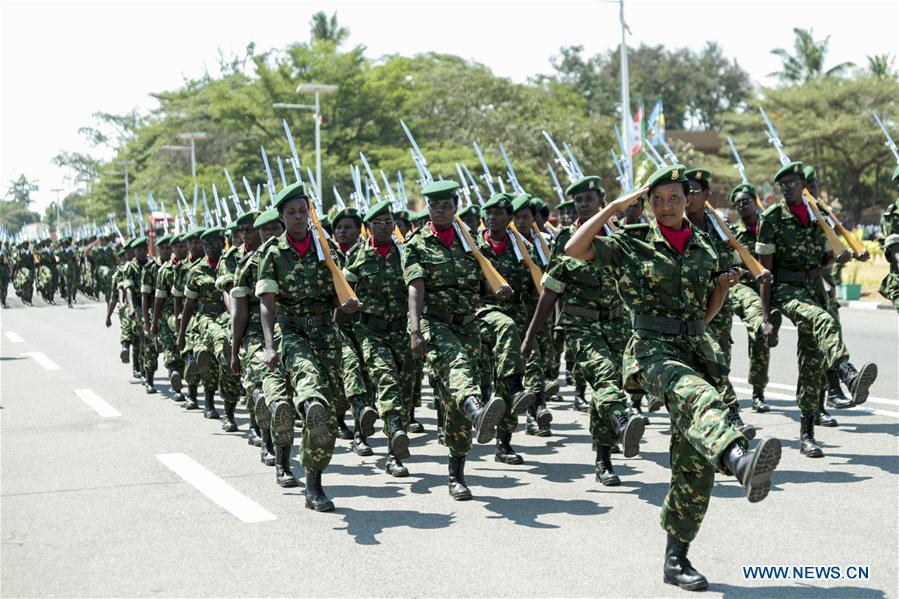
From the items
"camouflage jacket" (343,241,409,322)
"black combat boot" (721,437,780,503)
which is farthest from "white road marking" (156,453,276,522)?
"black combat boot" (721,437,780,503)

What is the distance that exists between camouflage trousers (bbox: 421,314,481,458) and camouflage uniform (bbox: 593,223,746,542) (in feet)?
5.22

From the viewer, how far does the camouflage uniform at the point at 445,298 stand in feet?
23.3

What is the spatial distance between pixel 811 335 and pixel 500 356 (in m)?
2.30

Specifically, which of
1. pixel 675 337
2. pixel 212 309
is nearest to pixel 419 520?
pixel 675 337

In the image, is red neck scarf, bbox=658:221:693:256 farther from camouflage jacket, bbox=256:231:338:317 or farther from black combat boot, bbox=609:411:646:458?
camouflage jacket, bbox=256:231:338:317

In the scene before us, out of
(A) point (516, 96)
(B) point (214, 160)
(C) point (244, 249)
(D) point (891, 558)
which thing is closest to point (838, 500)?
(D) point (891, 558)

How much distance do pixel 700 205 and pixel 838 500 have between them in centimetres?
255

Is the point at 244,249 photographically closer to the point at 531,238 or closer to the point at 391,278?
the point at 391,278

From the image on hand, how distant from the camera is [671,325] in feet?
17.0

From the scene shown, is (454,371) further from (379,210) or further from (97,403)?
(97,403)

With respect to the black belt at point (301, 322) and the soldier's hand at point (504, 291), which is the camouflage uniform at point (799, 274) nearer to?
the soldier's hand at point (504, 291)

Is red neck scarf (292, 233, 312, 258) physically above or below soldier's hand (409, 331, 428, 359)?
above

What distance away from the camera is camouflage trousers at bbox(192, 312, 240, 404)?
31.7 ft

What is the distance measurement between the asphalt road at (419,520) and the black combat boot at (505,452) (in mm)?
83
